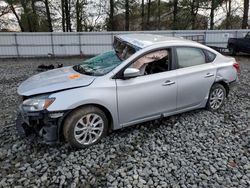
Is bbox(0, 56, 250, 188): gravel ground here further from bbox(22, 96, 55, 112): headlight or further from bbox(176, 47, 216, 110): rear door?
bbox(22, 96, 55, 112): headlight

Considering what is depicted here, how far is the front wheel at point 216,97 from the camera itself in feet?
14.7

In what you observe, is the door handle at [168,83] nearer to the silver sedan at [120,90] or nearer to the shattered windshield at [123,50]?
the silver sedan at [120,90]

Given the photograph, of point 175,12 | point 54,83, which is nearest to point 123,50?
point 54,83

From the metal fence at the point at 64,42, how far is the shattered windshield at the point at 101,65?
10.6 metres

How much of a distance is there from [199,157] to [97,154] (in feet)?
4.84

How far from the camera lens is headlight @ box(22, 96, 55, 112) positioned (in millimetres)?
2996

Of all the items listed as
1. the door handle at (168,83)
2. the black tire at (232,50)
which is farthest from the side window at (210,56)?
the black tire at (232,50)

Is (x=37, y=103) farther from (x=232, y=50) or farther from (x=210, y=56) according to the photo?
(x=232, y=50)

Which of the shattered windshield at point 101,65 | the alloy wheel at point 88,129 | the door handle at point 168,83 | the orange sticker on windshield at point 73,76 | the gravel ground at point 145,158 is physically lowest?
the gravel ground at point 145,158

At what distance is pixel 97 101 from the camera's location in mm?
3203

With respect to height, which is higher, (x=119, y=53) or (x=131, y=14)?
(x=131, y=14)

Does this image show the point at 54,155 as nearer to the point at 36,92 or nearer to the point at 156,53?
the point at 36,92

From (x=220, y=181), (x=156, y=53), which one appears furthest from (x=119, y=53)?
(x=220, y=181)

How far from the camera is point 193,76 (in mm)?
4023
